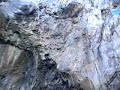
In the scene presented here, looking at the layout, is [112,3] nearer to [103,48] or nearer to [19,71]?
[103,48]

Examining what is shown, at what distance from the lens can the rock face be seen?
3.33 meters

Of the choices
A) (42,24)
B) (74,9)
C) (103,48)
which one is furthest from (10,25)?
(103,48)

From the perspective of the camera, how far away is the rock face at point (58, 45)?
3.33m

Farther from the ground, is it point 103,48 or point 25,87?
point 103,48

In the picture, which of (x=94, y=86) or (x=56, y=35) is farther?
(x=56, y=35)

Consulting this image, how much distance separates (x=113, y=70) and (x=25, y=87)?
1323mm

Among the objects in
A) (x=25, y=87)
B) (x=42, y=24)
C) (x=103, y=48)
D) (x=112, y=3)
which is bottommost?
(x=25, y=87)

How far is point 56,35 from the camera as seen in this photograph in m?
3.60

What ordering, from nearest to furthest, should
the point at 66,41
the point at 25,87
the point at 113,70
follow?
the point at 113,70
the point at 66,41
the point at 25,87

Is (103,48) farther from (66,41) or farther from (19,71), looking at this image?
(19,71)

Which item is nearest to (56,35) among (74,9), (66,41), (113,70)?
(66,41)

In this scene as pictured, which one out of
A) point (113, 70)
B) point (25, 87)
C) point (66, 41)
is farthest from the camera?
point (25, 87)

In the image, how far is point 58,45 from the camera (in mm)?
3555

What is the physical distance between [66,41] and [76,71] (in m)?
0.46
